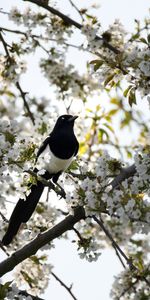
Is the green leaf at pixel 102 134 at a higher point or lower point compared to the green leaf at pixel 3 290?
higher

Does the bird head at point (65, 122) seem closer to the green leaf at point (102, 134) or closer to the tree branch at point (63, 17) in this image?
the green leaf at point (102, 134)

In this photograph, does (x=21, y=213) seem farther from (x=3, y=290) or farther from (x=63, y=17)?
(x=3, y=290)

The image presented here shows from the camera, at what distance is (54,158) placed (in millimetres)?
5129

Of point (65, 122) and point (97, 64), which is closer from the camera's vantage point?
point (97, 64)

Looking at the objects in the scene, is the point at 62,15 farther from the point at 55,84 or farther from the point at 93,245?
the point at 93,245

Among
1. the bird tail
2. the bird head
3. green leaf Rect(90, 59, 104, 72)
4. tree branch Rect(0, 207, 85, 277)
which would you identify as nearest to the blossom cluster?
green leaf Rect(90, 59, 104, 72)

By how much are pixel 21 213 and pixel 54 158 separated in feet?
2.58

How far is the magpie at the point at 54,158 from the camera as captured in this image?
448 cm

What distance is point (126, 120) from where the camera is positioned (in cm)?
548

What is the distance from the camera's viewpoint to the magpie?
4.48 metres

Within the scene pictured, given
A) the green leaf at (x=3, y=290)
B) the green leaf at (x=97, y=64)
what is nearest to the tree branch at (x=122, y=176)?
the green leaf at (x=97, y=64)

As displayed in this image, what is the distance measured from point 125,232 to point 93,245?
1838 millimetres

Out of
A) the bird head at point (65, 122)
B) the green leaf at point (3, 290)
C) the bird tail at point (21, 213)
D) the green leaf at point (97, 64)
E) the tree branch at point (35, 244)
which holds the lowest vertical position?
the green leaf at point (3, 290)

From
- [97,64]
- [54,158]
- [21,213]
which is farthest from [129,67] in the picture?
[54,158]
